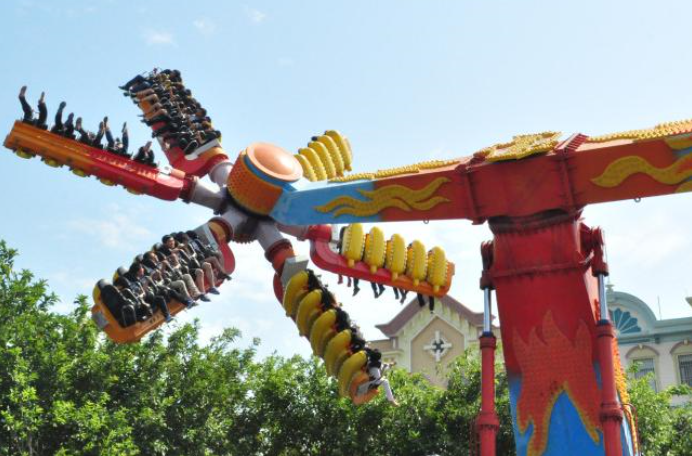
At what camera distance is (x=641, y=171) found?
769 centimetres

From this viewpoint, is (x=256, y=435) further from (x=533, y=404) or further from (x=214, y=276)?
(x=533, y=404)

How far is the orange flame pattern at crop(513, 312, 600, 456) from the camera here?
7852 mm

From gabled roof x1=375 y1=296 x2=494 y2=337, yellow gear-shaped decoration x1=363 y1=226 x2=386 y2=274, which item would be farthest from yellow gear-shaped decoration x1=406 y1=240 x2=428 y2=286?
gabled roof x1=375 y1=296 x2=494 y2=337

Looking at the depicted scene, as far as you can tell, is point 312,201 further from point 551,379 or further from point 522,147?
point 551,379

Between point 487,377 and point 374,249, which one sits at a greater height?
point 374,249

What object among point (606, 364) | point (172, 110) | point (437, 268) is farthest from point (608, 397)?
point (172, 110)

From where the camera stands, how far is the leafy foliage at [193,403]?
15.3 m

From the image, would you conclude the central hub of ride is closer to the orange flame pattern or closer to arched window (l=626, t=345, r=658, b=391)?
the orange flame pattern

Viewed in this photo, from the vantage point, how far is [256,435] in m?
17.3

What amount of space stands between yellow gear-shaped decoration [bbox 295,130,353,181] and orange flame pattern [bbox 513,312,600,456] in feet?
14.7

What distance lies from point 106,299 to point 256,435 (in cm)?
894

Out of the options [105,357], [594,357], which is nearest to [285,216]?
[594,357]

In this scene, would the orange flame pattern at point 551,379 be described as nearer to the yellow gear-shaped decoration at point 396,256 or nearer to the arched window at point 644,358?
the yellow gear-shaped decoration at point 396,256

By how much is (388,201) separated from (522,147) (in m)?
1.61
